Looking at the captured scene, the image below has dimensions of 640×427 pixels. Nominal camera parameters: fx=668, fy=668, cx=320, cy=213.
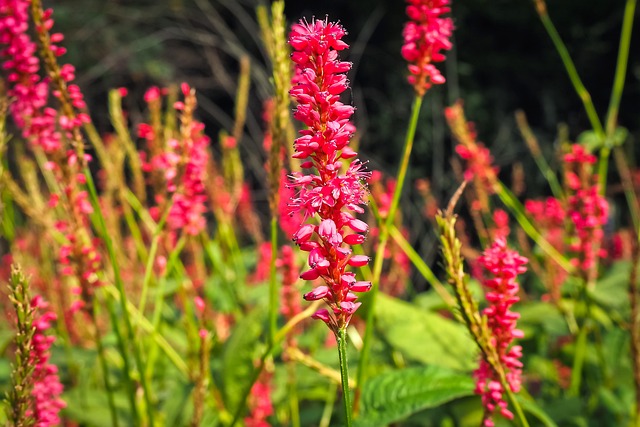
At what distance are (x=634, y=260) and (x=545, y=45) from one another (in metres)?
7.81

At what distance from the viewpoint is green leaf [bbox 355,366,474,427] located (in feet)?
5.34

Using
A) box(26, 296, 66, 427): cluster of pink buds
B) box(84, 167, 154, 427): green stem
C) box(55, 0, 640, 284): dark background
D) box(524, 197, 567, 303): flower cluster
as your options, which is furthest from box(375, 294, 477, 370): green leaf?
box(55, 0, 640, 284): dark background

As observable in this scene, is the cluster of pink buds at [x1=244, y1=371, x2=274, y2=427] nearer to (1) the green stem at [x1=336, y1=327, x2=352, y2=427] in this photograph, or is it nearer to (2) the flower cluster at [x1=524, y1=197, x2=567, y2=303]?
(2) the flower cluster at [x1=524, y1=197, x2=567, y2=303]

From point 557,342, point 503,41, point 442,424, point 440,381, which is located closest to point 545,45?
point 503,41

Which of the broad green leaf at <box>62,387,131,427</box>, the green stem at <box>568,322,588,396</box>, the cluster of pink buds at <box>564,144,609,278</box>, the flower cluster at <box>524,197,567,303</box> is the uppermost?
the cluster of pink buds at <box>564,144,609,278</box>

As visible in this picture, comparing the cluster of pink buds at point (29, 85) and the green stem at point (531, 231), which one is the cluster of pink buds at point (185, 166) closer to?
the cluster of pink buds at point (29, 85)

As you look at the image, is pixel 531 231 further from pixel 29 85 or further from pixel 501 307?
pixel 29 85

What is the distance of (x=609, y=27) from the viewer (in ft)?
27.2

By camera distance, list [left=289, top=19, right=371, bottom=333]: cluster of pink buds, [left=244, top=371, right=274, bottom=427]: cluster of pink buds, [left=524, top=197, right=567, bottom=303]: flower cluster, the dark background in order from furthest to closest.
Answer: the dark background → [left=524, top=197, right=567, bottom=303]: flower cluster → [left=244, top=371, right=274, bottom=427]: cluster of pink buds → [left=289, top=19, right=371, bottom=333]: cluster of pink buds

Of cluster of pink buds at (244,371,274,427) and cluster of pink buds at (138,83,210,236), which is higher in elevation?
cluster of pink buds at (138,83,210,236)

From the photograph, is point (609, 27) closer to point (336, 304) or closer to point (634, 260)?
point (634, 260)

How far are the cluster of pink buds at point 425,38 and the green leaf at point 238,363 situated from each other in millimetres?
1110

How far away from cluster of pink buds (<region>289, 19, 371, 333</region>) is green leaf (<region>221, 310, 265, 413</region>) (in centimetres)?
132

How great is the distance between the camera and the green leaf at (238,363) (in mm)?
2373
